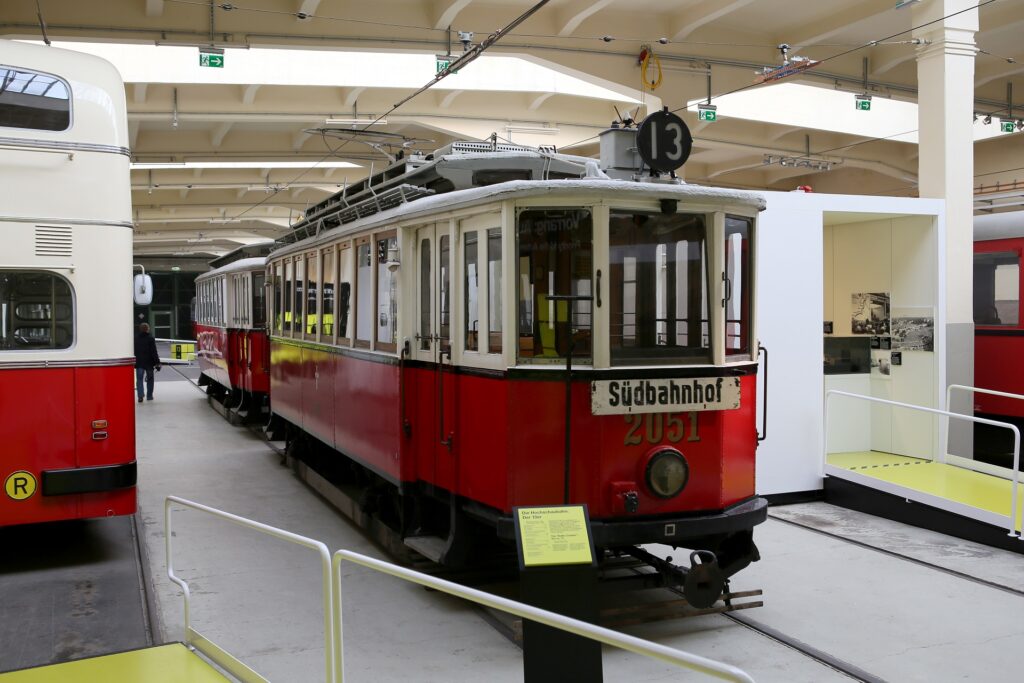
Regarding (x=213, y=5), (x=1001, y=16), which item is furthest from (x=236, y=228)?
(x=1001, y=16)

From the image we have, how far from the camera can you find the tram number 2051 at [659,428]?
609 cm

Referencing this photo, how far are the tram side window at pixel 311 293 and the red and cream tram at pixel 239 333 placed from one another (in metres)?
4.80

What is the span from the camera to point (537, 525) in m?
5.08

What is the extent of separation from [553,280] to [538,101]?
13.5 meters

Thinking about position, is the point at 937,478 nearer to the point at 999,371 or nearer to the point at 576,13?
the point at 999,371

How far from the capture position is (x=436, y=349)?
7055 mm

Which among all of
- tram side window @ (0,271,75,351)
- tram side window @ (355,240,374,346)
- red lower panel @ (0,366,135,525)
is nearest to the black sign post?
tram side window @ (355,240,374,346)

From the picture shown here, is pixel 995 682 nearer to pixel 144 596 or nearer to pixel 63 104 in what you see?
pixel 144 596

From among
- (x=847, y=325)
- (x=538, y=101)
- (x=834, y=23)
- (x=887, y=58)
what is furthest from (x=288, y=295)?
(x=887, y=58)

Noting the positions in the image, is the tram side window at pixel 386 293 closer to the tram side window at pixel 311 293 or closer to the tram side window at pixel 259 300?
the tram side window at pixel 311 293

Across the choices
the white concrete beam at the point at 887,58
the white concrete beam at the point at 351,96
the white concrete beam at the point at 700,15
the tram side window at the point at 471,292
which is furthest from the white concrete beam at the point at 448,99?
the tram side window at the point at 471,292

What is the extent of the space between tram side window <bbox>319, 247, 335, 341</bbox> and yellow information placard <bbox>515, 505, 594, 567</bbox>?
16.3ft

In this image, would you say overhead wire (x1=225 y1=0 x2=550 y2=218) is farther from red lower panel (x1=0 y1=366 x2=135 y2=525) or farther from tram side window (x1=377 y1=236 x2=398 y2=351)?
red lower panel (x1=0 y1=366 x2=135 y2=525)

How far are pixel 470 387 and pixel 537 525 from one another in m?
1.65
